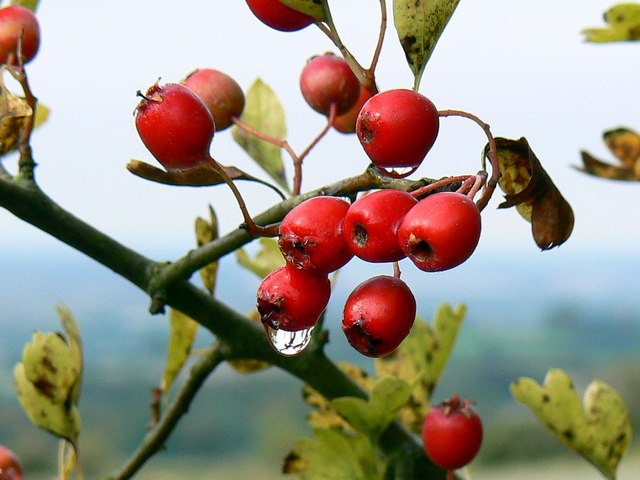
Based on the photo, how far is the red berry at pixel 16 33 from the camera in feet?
2.74

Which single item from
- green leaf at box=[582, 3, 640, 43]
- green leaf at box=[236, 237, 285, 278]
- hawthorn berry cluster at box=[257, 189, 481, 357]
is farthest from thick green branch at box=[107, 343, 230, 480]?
green leaf at box=[582, 3, 640, 43]

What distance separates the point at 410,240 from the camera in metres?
0.50

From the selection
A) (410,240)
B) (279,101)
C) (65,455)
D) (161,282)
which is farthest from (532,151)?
(65,455)

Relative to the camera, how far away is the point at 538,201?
22.7 inches

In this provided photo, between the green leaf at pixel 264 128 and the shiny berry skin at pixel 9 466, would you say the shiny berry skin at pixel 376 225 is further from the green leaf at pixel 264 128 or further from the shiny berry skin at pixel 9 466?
the shiny berry skin at pixel 9 466

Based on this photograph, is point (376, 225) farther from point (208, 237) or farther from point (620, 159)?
point (620, 159)

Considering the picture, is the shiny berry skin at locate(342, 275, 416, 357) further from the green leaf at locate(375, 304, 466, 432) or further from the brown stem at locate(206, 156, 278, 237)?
the green leaf at locate(375, 304, 466, 432)

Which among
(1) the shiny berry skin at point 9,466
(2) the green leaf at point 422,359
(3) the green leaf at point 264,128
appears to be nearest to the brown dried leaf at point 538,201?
(3) the green leaf at point 264,128

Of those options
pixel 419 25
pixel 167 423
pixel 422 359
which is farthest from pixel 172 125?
pixel 422 359

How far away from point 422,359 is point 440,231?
0.56 metres

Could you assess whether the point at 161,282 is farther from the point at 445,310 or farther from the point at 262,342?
the point at 445,310

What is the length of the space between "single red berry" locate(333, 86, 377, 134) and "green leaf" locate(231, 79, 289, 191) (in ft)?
0.27

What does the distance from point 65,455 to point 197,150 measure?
483 mm

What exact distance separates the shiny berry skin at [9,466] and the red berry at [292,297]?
1.43 ft
